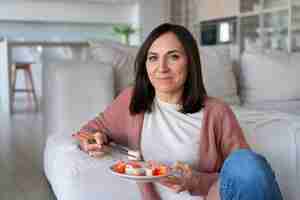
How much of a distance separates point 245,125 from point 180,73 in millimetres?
451

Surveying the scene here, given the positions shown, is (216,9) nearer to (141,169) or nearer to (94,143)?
(94,143)

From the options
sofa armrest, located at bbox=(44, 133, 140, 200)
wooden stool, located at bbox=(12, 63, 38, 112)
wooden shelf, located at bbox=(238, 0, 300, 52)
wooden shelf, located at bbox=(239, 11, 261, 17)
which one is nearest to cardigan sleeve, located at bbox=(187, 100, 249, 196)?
sofa armrest, located at bbox=(44, 133, 140, 200)

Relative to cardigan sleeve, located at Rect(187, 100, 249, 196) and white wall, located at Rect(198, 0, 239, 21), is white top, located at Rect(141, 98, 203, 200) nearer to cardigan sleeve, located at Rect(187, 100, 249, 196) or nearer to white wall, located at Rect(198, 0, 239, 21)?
cardigan sleeve, located at Rect(187, 100, 249, 196)

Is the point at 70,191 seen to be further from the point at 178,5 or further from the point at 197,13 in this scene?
the point at 178,5

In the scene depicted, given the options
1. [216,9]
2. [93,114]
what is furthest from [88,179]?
[216,9]

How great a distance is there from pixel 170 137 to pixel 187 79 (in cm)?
18

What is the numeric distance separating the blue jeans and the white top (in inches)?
10.0

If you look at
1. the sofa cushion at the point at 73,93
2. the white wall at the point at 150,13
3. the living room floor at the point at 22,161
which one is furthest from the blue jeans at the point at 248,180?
the white wall at the point at 150,13

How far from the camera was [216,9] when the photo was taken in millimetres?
6273

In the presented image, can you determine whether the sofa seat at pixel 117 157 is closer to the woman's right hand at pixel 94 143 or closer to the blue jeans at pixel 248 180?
the woman's right hand at pixel 94 143

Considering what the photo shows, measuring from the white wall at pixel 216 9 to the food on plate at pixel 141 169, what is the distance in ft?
16.7

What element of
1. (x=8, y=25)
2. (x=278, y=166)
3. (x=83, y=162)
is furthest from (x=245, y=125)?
(x=8, y=25)

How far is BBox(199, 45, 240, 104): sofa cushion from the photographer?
2418mm

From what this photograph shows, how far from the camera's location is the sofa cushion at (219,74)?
7.93 feet
